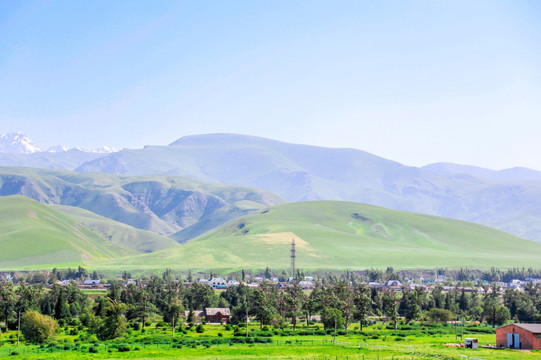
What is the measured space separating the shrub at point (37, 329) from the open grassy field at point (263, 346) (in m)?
2.14

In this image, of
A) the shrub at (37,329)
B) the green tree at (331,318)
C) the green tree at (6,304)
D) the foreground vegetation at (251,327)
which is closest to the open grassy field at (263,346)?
the foreground vegetation at (251,327)

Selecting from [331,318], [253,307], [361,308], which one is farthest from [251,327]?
[361,308]

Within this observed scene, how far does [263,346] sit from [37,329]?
1592 inches

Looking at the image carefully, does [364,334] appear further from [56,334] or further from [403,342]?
[56,334]

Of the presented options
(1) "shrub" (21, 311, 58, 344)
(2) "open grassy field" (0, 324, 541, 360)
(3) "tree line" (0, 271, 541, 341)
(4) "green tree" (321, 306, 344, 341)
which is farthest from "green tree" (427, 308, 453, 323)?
(1) "shrub" (21, 311, 58, 344)

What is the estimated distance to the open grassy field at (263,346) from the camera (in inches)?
3679

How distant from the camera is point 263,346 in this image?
108000 millimetres

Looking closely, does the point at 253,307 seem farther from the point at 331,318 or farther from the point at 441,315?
the point at 441,315

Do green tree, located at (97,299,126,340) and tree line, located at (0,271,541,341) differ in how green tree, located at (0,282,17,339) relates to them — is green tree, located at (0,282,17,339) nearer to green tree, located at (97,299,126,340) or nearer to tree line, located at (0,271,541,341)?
tree line, located at (0,271,541,341)

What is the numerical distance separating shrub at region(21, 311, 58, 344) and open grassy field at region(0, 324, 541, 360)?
2.14m

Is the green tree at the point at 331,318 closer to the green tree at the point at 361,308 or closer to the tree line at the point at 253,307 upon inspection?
the tree line at the point at 253,307

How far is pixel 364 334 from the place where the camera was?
130 meters

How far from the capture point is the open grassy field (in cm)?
9344

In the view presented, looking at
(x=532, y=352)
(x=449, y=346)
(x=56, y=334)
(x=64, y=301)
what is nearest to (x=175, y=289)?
(x=64, y=301)
